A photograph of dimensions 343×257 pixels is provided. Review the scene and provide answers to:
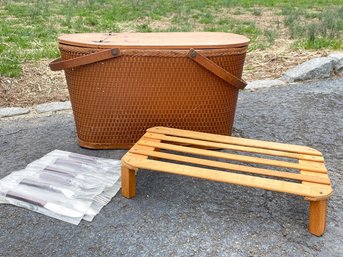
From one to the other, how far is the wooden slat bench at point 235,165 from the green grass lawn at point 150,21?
2423mm

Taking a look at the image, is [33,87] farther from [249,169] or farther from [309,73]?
[249,169]

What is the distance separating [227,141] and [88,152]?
80 cm

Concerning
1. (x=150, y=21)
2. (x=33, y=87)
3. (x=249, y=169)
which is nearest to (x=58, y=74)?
(x=33, y=87)

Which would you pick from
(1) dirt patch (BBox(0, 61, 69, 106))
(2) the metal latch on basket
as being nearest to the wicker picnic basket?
(2) the metal latch on basket

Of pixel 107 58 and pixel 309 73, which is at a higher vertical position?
pixel 107 58

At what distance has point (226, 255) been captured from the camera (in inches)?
70.1

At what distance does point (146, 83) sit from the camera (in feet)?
8.25

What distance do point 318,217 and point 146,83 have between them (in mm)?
1112

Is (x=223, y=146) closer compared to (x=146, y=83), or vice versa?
(x=223, y=146)

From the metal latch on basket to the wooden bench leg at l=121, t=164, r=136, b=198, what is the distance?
2.26ft

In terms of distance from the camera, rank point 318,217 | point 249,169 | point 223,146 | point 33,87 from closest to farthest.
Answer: point 318,217 → point 249,169 → point 223,146 → point 33,87

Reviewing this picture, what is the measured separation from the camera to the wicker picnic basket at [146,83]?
8.07ft

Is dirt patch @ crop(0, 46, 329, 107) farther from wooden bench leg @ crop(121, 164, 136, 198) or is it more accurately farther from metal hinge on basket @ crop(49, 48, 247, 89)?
wooden bench leg @ crop(121, 164, 136, 198)

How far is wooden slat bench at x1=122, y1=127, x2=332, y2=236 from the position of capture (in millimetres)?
1896
